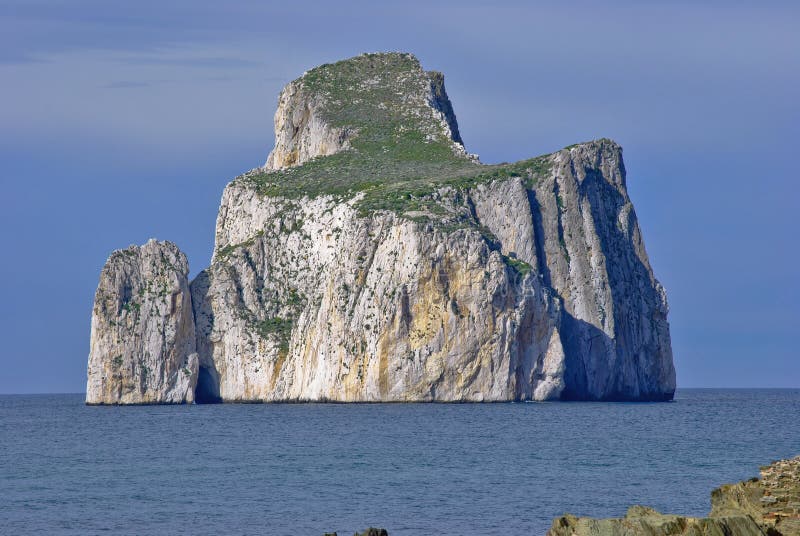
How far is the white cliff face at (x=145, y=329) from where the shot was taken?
119312mm

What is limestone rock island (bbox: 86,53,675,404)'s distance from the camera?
10862cm

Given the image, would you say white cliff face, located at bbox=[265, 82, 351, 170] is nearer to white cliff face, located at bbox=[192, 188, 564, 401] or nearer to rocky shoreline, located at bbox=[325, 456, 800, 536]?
white cliff face, located at bbox=[192, 188, 564, 401]

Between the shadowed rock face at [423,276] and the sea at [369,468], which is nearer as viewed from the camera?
the sea at [369,468]

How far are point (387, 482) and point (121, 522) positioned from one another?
43.0 feet

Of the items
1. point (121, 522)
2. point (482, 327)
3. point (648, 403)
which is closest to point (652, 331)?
point (648, 403)

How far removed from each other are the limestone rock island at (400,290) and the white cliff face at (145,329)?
0.12 m

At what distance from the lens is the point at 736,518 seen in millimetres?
26531

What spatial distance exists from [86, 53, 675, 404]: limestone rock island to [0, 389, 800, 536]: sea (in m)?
8.09

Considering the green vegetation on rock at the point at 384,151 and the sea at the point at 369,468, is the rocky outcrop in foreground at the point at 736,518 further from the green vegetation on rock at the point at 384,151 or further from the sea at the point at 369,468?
the green vegetation on rock at the point at 384,151

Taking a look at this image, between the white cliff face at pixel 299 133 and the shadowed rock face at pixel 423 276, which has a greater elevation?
the white cliff face at pixel 299 133

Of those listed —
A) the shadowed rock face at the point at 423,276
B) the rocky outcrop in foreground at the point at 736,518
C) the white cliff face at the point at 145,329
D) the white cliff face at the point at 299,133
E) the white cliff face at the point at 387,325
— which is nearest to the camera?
the rocky outcrop in foreground at the point at 736,518

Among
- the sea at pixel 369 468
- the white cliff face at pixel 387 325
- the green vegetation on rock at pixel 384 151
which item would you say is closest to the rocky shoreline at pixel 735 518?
the sea at pixel 369 468

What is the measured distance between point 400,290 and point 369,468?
159 feet

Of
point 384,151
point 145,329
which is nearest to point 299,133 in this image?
point 384,151
